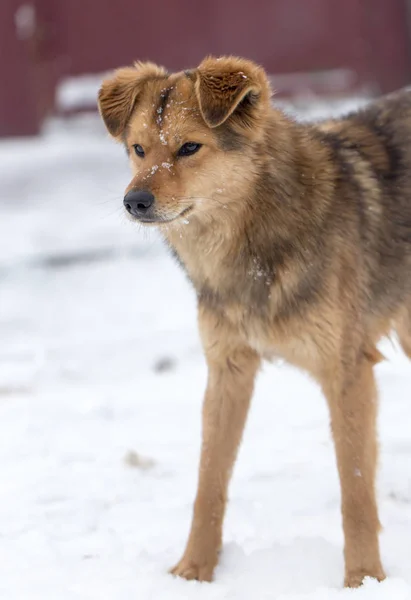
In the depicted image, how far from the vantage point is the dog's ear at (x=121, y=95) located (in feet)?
13.0

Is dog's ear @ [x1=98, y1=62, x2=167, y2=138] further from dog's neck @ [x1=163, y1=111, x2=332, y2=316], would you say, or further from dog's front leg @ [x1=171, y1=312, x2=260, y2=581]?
dog's front leg @ [x1=171, y1=312, x2=260, y2=581]

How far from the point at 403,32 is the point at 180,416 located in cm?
851

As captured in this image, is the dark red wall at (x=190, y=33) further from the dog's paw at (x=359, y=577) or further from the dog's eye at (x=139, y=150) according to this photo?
the dog's paw at (x=359, y=577)

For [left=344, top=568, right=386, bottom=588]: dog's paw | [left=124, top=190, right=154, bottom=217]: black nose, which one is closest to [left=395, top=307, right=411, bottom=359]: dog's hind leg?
[left=344, top=568, right=386, bottom=588]: dog's paw

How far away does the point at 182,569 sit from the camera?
12.6 feet

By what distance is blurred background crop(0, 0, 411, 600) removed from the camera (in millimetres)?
3980

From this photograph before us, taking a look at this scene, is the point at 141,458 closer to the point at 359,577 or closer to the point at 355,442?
the point at 355,442

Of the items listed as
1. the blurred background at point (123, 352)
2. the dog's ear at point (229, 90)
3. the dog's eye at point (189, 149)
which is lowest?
the blurred background at point (123, 352)

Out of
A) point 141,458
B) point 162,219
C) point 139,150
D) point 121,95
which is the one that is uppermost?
point 121,95

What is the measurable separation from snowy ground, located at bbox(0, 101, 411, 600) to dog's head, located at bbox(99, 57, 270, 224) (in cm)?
47

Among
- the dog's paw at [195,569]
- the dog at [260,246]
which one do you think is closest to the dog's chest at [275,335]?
the dog at [260,246]

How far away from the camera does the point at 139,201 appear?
3506 millimetres

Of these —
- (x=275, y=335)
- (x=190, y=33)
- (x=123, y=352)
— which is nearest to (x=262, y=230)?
(x=275, y=335)

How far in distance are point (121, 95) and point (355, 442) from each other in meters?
1.81
